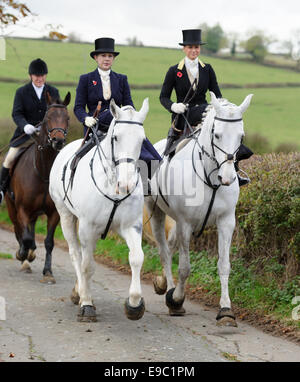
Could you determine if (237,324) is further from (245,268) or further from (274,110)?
(274,110)

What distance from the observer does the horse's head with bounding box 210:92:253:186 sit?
7.05 m

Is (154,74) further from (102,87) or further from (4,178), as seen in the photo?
(102,87)

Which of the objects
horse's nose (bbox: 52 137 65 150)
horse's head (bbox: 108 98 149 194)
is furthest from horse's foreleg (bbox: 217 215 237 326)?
horse's nose (bbox: 52 137 65 150)

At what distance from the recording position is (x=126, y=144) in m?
6.76

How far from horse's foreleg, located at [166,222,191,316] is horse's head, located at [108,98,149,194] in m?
1.48

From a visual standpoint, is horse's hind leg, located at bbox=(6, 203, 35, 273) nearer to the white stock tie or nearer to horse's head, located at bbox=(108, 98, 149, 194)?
the white stock tie

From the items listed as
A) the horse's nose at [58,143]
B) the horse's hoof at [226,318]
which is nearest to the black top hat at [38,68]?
the horse's nose at [58,143]

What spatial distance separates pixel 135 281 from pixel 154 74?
1069 inches

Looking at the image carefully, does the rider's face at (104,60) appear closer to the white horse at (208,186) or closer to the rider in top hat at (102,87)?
the rider in top hat at (102,87)

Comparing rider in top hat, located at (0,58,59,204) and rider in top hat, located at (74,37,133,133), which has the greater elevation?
rider in top hat, located at (74,37,133,133)

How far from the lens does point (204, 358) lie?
6379 millimetres

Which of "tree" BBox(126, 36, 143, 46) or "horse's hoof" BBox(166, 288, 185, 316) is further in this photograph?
"tree" BBox(126, 36, 143, 46)

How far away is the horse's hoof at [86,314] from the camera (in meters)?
7.76
